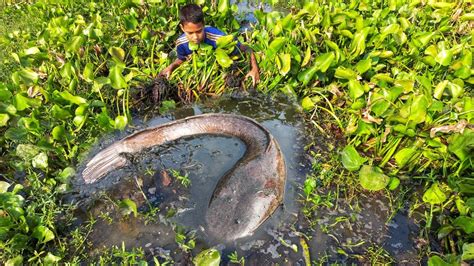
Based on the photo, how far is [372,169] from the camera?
2.56 metres

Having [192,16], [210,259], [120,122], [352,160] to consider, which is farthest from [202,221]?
[192,16]

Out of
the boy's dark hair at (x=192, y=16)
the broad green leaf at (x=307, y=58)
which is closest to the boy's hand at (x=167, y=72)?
the boy's dark hair at (x=192, y=16)

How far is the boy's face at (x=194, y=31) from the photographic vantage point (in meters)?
3.41

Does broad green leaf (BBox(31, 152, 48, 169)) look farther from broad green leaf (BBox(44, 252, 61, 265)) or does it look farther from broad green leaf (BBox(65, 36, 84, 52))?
broad green leaf (BBox(65, 36, 84, 52))

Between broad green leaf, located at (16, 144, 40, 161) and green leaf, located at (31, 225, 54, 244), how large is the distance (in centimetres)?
69

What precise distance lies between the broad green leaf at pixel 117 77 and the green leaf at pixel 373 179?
6.97 feet

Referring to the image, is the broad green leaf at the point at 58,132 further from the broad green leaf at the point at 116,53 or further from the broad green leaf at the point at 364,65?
the broad green leaf at the point at 364,65

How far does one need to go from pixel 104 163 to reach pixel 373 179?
7.10 feet

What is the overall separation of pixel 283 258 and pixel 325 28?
2525mm

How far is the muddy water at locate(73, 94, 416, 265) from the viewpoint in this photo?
7.88 feet

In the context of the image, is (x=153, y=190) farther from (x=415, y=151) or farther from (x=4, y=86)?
(x=415, y=151)

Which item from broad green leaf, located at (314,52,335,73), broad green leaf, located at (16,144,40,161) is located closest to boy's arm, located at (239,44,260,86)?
broad green leaf, located at (314,52,335,73)

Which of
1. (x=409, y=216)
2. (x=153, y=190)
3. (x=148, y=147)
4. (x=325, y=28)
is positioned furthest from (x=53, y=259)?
(x=325, y=28)

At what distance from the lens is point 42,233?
7.38 feet
